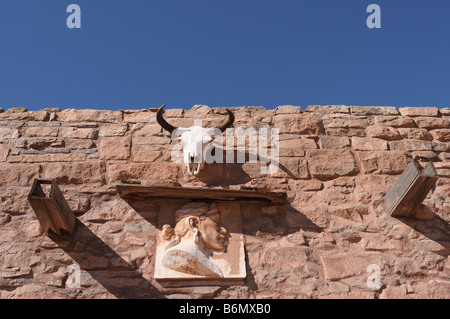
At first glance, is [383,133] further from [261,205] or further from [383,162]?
[261,205]

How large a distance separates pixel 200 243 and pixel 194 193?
1.47 ft

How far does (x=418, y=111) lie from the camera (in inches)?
212

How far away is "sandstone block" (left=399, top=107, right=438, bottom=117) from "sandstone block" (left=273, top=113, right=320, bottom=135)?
974mm

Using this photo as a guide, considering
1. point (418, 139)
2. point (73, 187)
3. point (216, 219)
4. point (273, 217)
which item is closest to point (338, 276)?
point (273, 217)

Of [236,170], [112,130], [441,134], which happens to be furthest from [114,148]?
[441,134]

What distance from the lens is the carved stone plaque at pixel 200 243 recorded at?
395 centimetres

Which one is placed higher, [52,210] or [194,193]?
[194,193]

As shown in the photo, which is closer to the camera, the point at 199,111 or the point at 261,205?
the point at 261,205

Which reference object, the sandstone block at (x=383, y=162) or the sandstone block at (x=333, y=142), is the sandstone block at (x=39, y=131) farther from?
the sandstone block at (x=383, y=162)

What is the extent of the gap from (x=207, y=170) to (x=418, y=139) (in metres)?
2.20

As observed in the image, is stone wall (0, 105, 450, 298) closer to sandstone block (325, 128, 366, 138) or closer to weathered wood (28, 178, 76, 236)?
sandstone block (325, 128, 366, 138)

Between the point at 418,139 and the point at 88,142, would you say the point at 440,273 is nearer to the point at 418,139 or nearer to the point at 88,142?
the point at 418,139

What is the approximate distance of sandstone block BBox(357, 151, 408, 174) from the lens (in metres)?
4.82

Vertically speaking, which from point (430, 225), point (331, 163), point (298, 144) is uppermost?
point (298, 144)
